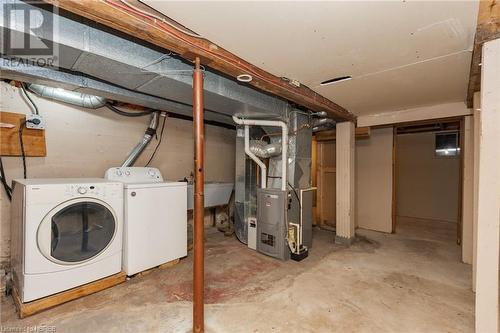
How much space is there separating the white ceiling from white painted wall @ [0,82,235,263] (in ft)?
6.61

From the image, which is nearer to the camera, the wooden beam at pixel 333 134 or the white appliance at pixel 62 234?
the white appliance at pixel 62 234

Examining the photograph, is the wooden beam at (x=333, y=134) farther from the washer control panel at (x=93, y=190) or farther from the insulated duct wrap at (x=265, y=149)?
the washer control panel at (x=93, y=190)

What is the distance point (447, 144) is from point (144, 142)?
21.0 feet

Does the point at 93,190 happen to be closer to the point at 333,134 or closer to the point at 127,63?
the point at 127,63

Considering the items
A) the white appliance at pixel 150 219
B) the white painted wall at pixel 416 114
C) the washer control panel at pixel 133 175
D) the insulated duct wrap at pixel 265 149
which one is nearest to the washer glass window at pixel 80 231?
the white appliance at pixel 150 219

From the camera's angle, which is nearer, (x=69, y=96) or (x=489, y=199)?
(x=489, y=199)

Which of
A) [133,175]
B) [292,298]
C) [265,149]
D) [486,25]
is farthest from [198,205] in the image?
[486,25]

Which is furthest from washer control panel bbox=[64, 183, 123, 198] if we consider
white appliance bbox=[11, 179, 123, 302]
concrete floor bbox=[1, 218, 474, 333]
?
concrete floor bbox=[1, 218, 474, 333]

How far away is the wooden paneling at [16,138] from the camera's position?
2.18m

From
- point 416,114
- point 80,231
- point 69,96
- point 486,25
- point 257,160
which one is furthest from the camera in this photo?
point 416,114

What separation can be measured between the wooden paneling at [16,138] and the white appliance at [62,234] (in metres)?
0.35

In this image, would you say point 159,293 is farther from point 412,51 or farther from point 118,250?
point 412,51

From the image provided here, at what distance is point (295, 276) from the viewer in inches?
98.9

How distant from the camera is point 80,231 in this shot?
2100 millimetres
